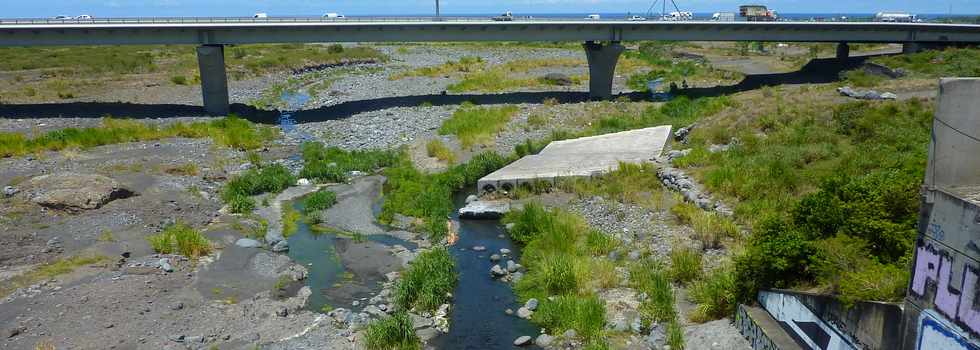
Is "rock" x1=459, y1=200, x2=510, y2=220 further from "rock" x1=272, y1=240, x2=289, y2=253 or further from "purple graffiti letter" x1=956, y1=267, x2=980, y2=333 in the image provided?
"purple graffiti letter" x1=956, y1=267, x2=980, y2=333

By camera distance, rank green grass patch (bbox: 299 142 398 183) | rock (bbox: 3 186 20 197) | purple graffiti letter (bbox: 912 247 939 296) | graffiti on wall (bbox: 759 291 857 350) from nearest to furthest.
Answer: purple graffiti letter (bbox: 912 247 939 296) → graffiti on wall (bbox: 759 291 857 350) → rock (bbox: 3 186 20 197) → green grass patch (bbox: 299 142 398 183)

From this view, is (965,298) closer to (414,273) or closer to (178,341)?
(414,273)

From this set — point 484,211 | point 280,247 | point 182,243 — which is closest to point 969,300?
point 484,211

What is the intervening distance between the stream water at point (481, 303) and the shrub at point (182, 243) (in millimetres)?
8129

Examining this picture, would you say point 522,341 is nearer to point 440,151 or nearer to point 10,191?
point 440,151

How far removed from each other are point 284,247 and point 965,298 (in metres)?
19.4

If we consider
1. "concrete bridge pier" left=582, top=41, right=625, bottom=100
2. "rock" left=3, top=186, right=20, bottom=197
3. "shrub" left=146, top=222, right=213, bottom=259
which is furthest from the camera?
"concrete bridge pier" left=582, top=41, right=625, bottom=100

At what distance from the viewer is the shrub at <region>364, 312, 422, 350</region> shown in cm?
1672

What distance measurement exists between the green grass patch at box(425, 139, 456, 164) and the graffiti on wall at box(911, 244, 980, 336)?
26.1 meters

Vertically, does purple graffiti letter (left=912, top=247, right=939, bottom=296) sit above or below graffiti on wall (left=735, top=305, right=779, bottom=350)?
above

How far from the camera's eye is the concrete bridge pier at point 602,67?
55.1 m

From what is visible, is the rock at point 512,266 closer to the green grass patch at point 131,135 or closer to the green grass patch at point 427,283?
the green grass patch at point 427,283

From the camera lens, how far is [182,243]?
22.7 metres

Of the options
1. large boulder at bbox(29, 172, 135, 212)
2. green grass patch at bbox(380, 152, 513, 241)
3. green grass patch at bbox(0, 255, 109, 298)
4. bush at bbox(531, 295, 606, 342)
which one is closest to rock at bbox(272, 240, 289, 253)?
green grass patch at bbox(380, 152, 513, 241)
